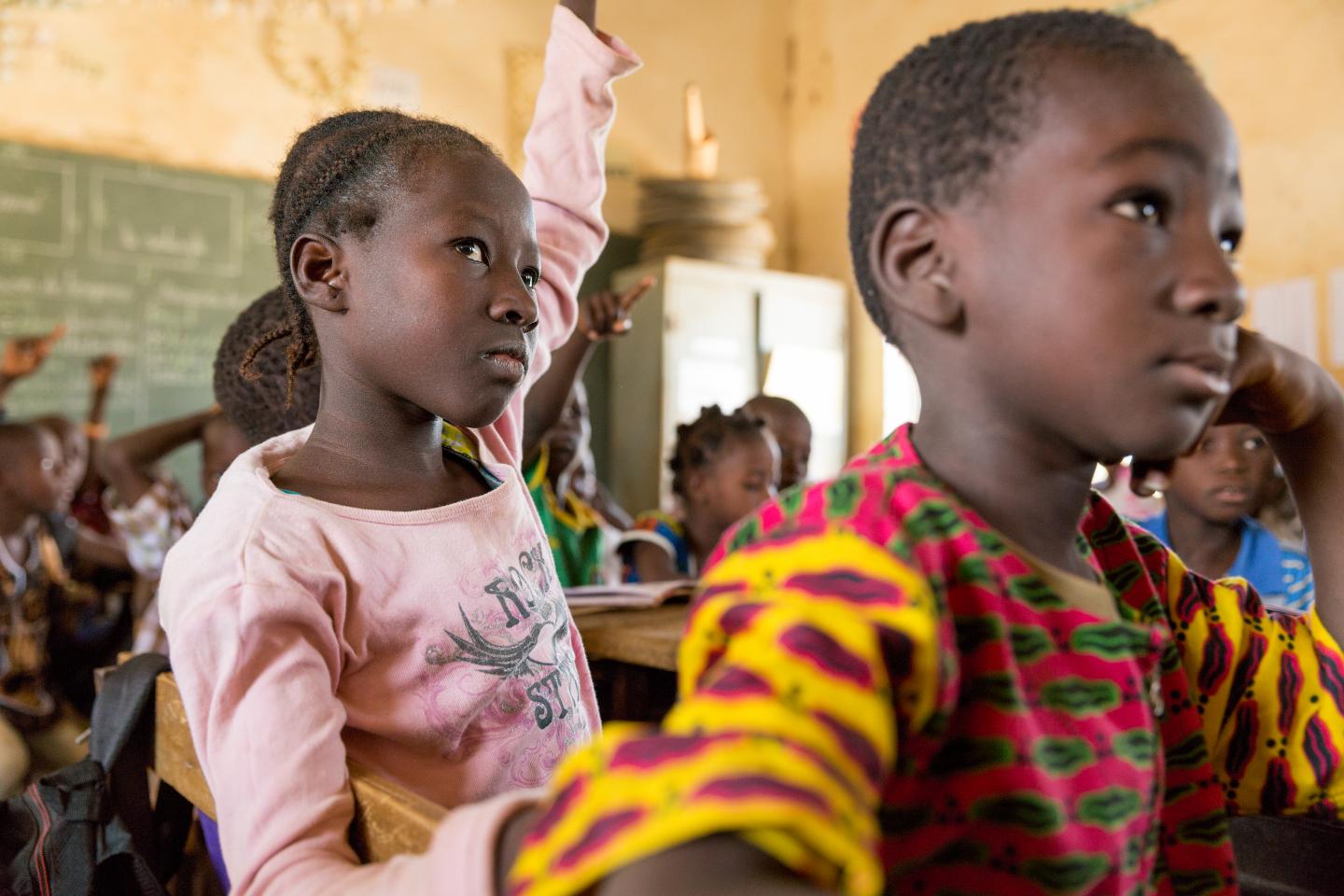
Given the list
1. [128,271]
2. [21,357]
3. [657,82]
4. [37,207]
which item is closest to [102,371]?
[21,357]

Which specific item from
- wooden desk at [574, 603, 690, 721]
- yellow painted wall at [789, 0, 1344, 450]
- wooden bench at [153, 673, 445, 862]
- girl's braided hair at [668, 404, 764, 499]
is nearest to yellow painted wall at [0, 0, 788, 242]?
yellow painted wall at [789, 0, 1344, 450]

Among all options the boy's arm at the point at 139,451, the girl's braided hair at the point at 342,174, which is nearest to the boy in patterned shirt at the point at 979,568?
the girl's braided hair at the point at 342,174

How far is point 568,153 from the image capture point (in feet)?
4.75

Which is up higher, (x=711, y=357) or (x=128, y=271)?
(x=128, y=271)

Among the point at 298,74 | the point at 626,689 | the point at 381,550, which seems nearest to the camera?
the point at 381,550

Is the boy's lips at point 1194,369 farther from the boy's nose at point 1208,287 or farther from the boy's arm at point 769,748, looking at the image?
the boy's arm at point 769,748

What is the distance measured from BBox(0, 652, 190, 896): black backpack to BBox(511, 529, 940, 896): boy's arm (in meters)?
0.94

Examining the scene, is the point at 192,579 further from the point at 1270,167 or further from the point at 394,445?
the point at 1270,167

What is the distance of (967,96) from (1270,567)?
2.18m

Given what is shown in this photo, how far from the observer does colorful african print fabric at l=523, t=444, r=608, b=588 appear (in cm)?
273

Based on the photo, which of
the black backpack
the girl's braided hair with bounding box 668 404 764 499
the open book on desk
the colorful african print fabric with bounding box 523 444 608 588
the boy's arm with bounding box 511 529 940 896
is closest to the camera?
the boy's arm with bounding box 511 529 940 896

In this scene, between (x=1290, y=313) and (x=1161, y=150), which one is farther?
(x=1290, y=313)

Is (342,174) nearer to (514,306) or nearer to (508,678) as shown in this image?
(514,306)

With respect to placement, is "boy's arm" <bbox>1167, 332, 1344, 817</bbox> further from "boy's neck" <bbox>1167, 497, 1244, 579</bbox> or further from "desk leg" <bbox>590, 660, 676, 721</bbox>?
"boy's neck" <bbox>1167, 497, 1244, 579</bbox>
